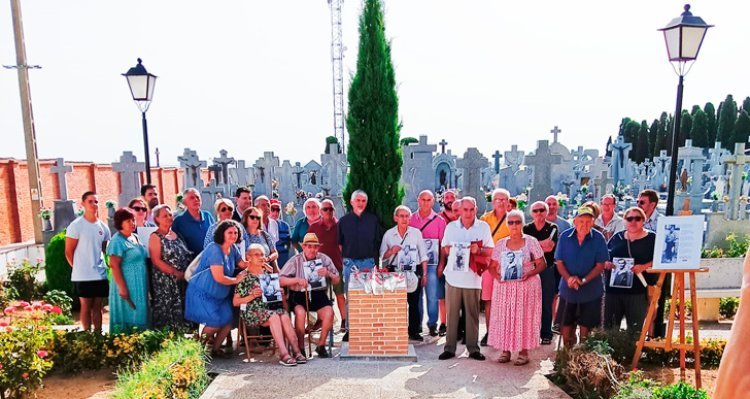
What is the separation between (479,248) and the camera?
4910 mm

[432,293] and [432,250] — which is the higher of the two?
[432,250]

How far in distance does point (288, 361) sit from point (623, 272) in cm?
361

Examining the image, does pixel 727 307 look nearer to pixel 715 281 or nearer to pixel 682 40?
→ pixel 715 281

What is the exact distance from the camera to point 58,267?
7.38 m

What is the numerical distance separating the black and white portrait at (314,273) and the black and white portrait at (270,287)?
0.33 m

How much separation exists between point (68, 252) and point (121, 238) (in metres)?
0.98

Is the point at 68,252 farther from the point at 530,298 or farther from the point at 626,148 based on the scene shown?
the point at 626,148

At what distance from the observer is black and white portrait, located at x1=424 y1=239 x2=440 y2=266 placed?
5.73 m

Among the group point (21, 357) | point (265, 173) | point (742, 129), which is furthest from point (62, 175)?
point (742, 129)

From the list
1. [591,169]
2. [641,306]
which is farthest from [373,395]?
[591,169]

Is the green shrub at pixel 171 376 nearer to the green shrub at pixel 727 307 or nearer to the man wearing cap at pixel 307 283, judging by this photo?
the man wearing cap at pixel 307 283

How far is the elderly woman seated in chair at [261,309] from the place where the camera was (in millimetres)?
4832

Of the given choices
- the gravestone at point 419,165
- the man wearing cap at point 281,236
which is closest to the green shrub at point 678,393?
the man wearing cap at point 281,236

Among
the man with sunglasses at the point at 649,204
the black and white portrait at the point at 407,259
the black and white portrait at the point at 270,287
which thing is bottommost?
the black and white portrait at the point at 270,287
